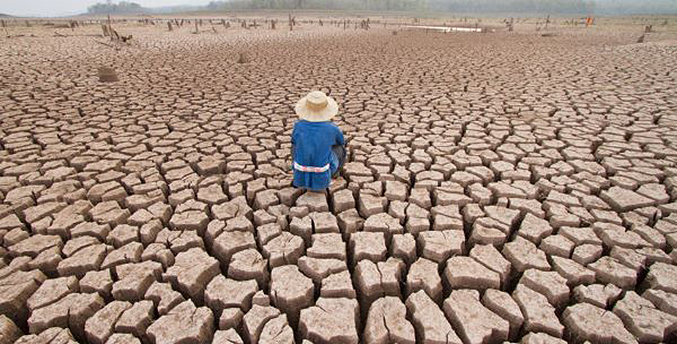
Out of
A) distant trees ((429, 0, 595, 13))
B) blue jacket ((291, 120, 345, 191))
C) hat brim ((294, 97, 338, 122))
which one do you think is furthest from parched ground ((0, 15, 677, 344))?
distant trees ((429, 0, 595, 13))

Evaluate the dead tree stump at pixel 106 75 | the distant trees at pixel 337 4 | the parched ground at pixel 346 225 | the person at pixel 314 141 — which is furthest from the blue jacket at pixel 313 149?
the distant trees at pixel 337 4

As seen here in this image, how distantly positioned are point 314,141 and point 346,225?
0.63 m

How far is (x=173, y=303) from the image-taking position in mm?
1641

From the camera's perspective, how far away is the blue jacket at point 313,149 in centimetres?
239

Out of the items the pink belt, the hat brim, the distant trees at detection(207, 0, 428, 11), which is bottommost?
the pink belt

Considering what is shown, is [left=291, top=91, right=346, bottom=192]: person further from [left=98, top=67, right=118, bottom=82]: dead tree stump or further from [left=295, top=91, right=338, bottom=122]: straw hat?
[left=98, top=67, right=118, bottom=82]: dead tree stump

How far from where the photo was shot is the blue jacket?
239cm

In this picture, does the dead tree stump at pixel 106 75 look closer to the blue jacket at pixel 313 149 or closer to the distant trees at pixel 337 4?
the blue jacket at pixel 313 149

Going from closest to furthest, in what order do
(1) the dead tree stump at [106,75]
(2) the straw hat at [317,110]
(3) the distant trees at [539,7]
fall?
(2) the straw hat at [317,110], (1) the dead tree stump at [106,75], (3) the distant trees at [539,7]

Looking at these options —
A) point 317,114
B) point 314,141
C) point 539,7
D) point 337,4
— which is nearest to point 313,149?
point 314,141

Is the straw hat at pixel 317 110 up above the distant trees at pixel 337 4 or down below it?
below

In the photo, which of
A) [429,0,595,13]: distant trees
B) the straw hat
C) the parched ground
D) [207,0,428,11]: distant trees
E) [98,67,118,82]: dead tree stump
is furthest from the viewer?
[429,0,595,13]: distant trees

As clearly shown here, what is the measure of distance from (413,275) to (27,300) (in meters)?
1.91

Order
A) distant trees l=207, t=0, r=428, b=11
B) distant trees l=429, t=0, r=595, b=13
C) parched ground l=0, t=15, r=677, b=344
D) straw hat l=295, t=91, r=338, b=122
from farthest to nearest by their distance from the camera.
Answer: distant trees l=429, t=0, r=595, b=13, distant trees l=207, t=0, r=428, b=11, straw hat l=295, t=91, r=338, b=122, parched ground l=0, t=15, r=677, b=344
